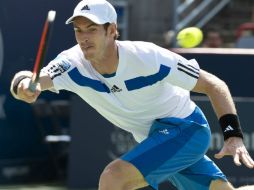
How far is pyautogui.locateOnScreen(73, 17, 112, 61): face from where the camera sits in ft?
15.6

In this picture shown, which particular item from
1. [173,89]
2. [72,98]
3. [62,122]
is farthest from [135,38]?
[173,89]

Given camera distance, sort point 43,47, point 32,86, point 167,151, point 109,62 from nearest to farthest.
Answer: point 43,47 → point 32,86 → point 109,62 → point 167,151

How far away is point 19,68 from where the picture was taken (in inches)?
355

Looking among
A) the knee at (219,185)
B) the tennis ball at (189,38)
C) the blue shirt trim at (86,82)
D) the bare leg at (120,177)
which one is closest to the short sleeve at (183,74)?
the blue shirt trim at (86,82)

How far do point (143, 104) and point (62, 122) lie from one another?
4215mm

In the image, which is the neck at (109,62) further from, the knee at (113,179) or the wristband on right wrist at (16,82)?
the knee at (113,179)

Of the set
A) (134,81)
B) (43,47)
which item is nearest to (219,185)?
(134,81)

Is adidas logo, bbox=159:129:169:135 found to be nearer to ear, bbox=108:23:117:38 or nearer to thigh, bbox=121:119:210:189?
thigh, bbox=121:119:210:189

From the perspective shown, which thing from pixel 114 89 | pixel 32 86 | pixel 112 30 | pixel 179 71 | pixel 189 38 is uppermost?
pixel 112 30

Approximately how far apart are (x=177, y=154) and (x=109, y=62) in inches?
28.1

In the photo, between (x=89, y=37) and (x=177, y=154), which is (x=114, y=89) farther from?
(x=177, y=154)

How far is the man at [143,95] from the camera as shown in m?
4.81

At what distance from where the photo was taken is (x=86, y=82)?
16.6ft

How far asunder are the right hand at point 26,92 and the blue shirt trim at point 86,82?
0.46m
